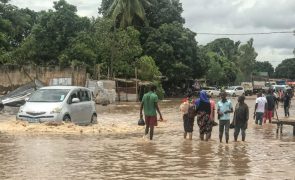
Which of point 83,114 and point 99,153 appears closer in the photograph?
point 99,153

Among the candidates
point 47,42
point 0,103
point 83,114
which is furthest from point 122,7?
point 83,114

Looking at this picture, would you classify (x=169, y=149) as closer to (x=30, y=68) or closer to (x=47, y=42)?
(x=30, y=68)

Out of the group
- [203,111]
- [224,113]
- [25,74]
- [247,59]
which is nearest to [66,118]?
[203,111]

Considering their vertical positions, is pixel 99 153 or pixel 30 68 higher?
pixel 30 68

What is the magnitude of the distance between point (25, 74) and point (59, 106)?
19.9 meters

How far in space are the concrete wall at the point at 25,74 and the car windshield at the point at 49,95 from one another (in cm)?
1788

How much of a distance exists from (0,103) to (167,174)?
18.5 m

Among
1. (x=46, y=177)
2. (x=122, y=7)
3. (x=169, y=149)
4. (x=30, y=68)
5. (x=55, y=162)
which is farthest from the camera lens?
(x=122, y=7)

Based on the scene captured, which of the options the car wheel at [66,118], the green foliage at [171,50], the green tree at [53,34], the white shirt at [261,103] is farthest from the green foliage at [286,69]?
the car wheel at [66,118]

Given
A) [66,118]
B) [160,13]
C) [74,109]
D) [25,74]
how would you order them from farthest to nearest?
[160,13] < [25,74] < [74,109] < [66,118]

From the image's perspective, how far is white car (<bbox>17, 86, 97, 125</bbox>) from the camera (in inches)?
680

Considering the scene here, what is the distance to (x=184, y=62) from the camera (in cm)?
6041

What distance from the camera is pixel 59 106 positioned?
17.6 metres

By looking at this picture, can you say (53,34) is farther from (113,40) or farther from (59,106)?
(59,106)
